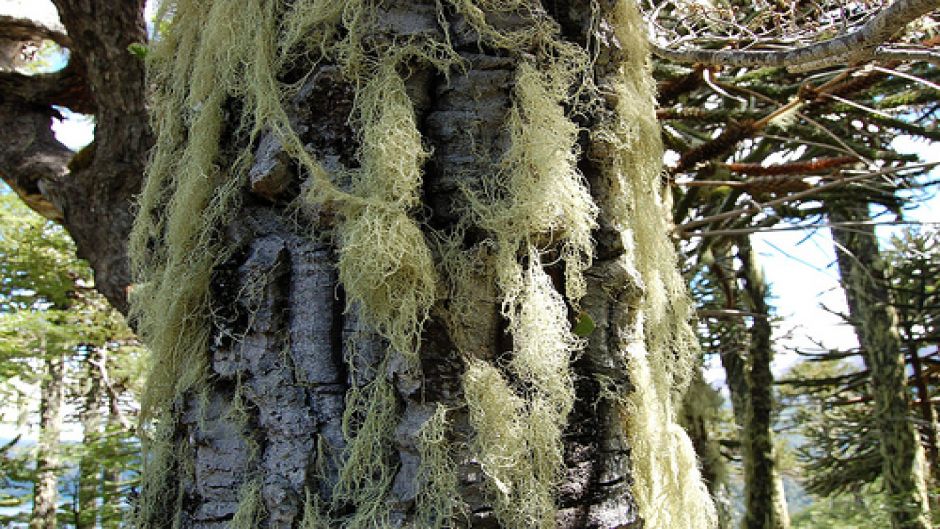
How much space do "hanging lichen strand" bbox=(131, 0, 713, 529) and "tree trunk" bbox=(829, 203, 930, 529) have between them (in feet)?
15.6

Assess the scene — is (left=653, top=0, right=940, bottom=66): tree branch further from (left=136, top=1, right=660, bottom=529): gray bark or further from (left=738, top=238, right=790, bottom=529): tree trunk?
(left=738, top=238, right=790, bottom=529): tree trunk

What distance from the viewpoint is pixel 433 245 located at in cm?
119

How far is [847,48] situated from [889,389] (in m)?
5.36

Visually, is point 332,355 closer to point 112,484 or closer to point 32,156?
point 32,156

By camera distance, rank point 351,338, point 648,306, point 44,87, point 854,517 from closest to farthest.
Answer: point 351,338 → point 648,306 → point 44,87 → point 854,517

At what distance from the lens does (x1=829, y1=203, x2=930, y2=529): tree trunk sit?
5582mm

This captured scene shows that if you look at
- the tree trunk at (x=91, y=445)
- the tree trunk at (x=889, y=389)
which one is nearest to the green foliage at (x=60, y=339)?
the tree trunk at (x=91, y=445)

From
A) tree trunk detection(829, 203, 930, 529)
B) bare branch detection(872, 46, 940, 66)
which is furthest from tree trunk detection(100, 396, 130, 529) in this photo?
tree trunk detection(829, 203, 930, 529)

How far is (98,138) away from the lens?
3049 mm

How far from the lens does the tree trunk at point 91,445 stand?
508cm

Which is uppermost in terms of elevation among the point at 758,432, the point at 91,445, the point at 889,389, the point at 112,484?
the point at 889,389

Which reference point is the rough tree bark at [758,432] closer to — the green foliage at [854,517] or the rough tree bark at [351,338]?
the green foliage at [854,517]

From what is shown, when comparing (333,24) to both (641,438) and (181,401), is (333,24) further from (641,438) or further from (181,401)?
(641,438)

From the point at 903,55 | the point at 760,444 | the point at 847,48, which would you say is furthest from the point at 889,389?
the point at 847,48
